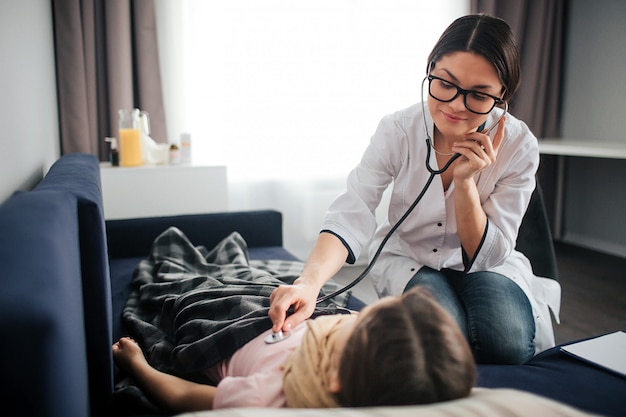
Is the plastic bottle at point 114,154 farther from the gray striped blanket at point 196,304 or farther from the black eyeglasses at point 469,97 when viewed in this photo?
the black eyeglasses at point 469,97

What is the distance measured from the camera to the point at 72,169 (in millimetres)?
1498

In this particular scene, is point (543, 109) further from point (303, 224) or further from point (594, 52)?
point (303, 224)

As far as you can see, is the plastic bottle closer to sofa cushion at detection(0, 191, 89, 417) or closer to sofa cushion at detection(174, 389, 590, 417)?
sofa cushion at detection(0, 191, 89, 417)

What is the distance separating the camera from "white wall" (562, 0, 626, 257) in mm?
3764

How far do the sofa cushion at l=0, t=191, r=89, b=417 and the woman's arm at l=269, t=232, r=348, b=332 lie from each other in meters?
0.36

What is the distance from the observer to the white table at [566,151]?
2.93 metres

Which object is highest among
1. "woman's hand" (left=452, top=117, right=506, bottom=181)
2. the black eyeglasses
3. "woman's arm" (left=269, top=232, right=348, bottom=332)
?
the black eyeglasses

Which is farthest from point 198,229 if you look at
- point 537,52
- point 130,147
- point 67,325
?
point 537,52

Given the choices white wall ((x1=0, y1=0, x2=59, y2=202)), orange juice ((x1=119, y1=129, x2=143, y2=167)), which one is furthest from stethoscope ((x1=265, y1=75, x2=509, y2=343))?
orange juice ((x1=119, y1=129, x2=143, y2=167))

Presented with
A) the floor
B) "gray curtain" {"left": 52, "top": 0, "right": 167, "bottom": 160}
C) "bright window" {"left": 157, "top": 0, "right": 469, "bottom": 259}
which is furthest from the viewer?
"bright window" {"left": 157, "top": 0, "right": 469, "bottom": 259}

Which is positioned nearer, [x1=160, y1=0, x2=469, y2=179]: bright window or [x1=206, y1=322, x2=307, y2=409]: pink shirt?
[x1=206, y1=322, x2=307, y2=409]: pink shirt

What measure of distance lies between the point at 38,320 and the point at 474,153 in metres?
1.00

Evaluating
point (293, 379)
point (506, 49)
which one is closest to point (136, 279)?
point (293, 379)

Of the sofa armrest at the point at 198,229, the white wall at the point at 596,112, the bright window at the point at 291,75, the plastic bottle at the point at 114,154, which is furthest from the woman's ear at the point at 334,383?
the white wall at the point at 596,112
